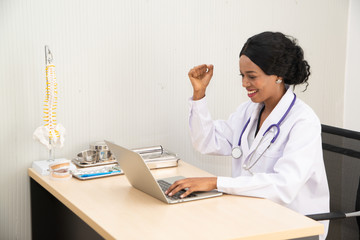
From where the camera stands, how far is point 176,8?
2324 mm

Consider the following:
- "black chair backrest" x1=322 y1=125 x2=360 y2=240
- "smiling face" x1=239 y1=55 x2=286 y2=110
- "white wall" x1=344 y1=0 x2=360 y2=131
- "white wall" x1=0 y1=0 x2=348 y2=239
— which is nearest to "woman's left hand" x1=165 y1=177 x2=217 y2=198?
"smiling face" x1=239 y1=55 x2=286 y2=110

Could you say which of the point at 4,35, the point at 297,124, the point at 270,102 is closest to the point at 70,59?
the point at 4,35

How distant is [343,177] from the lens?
6.07ft

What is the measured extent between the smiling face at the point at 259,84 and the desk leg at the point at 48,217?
0.90 m

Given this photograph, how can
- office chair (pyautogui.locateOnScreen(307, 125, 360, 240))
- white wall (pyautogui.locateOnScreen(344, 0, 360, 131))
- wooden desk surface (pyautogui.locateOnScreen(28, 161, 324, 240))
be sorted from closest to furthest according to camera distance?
wooden desk surface (pyautogui.locateOnScreen(28, 161, 324, 240))
office chair (pyautogui.locateOnScreen(307, 125, 360, 240))
white wall (pyautogui.locateOnScreen(344, 0, 360, 131))

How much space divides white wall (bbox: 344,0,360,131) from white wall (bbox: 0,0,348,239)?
0.31 metres

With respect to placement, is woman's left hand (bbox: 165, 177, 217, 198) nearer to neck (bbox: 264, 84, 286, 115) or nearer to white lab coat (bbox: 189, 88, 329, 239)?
white lab coat (bbox: 189, 88, 329, 239)

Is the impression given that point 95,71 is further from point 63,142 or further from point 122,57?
point 63,142

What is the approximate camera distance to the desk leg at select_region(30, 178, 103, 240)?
81.8 inches

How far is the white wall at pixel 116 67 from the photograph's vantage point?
2051 millimetres

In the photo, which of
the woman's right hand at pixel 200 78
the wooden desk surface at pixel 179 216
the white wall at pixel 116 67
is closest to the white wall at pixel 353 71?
the white wall at pixel 116 67

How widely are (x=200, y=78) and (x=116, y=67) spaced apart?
399 millimetres

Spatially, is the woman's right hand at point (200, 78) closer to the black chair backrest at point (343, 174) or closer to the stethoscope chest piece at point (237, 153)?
the stethoscope chest piece at point (237, 153)

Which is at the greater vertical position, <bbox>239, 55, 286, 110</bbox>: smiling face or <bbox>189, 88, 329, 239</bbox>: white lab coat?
<bbox>239, 55, 286, 110</bbox>: smiling face
